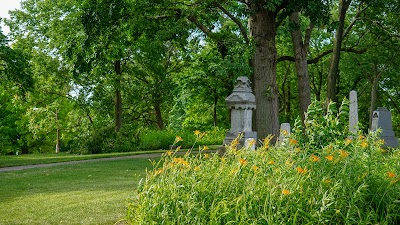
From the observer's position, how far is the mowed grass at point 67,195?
7.33 meters

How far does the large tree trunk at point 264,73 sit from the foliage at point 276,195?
1139 cm

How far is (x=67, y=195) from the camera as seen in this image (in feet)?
31.2

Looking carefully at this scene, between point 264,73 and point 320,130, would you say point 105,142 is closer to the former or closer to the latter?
point 264,73

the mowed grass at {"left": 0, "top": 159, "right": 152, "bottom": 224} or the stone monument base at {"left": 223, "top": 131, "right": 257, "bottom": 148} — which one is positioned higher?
the stone monument base at {"left": 223, "top": 131, "right": 257, "bottom": 148}

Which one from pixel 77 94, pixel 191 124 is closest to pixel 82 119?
pixel 77 94

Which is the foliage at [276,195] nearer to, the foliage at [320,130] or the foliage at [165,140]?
the foliage at [320,130]

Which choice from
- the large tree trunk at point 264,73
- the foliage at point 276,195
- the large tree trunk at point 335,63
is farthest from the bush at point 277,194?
the large tree trunk at point 335,63

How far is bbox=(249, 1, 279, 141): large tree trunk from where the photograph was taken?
56.4 feet

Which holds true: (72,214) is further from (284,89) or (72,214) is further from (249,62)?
(284,89)

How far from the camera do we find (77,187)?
10.7 meters

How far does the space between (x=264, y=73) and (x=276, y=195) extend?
41.4ft

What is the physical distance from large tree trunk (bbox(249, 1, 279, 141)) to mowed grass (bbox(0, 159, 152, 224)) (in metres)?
4.73

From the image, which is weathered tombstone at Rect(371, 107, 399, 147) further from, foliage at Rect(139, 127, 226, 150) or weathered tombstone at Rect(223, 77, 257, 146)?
foliage at Rect(139, 127, 226, 150)

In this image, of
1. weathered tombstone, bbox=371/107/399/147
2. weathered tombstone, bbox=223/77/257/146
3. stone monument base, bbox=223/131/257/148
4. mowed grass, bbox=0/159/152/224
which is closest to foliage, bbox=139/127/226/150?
weathered tombstone, bbox=371/107/399/147
